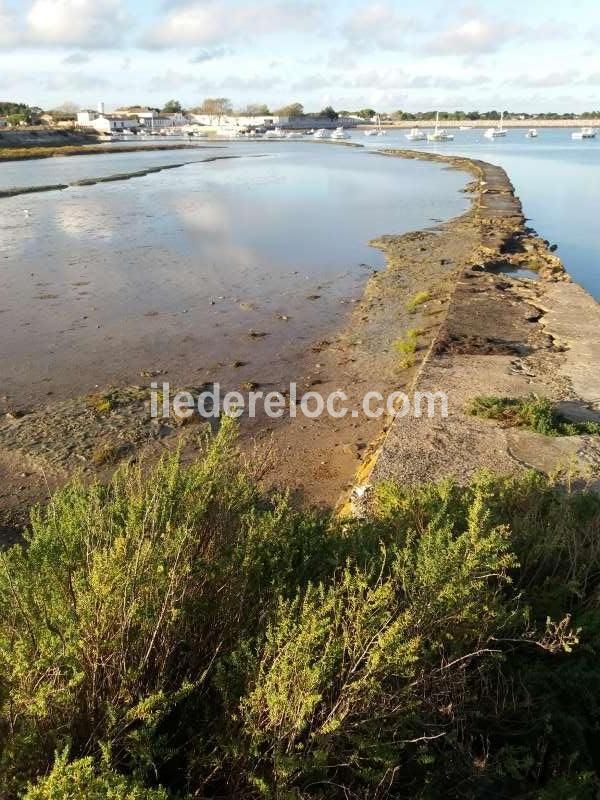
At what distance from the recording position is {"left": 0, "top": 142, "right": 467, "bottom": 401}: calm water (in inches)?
426

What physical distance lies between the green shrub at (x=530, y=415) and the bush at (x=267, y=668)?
322cm

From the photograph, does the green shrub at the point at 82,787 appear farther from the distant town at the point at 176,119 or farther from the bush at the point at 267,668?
the distant town at the point at 176,119

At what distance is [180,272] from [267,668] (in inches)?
604

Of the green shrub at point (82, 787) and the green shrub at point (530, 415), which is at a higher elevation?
the green shrub at point (82, 787)

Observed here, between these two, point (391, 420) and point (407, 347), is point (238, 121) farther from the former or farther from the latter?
point (391, 420)

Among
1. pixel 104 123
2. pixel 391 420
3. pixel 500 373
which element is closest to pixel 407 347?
pixel 500 373

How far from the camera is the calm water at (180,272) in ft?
35.5

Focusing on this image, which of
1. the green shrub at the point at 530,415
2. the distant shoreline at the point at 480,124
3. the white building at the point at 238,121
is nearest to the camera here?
the green shrub at the point at 530,415

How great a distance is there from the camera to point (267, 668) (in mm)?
2631

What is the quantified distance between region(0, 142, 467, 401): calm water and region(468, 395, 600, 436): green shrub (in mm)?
3745

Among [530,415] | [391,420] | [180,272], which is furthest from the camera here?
[180,272]

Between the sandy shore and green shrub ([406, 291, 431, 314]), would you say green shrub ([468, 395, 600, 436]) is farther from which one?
green shrub ([406, 291, 431, 314])

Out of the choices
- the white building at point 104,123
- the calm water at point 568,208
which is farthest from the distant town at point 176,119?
the calm water at point 568,208

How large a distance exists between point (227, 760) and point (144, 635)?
555 mm
